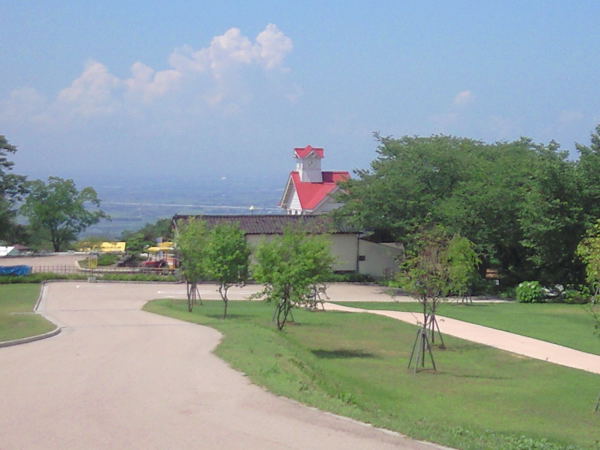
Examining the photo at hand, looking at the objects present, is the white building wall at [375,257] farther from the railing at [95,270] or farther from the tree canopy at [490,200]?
the railing at [95,270]

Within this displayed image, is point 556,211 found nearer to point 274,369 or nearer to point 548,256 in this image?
point 548,256

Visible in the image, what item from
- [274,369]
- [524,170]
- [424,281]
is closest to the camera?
[274,369]

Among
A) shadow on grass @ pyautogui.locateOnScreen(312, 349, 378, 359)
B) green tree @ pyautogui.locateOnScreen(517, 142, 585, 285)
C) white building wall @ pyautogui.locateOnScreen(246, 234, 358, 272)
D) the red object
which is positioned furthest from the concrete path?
the red object

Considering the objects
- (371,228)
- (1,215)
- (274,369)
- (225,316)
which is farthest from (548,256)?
(1,215)

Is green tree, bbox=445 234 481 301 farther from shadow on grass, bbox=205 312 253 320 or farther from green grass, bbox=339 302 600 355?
shadow on grass, bbox=205 312 253 320

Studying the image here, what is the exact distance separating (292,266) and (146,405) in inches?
463

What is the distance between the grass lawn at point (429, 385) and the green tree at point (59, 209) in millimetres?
50040

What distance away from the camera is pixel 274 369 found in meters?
14.9

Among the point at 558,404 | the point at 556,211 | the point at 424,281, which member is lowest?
the point at 558,404

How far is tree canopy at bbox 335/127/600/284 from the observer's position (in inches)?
1682

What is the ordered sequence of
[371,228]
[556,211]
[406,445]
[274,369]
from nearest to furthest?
1. [406,445]
2. [274,369]
3. [556,211]
4. [371,228]

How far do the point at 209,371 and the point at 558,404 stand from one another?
803 cm

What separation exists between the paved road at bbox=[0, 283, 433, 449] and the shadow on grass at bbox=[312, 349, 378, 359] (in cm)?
386

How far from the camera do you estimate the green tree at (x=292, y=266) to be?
23547mm
